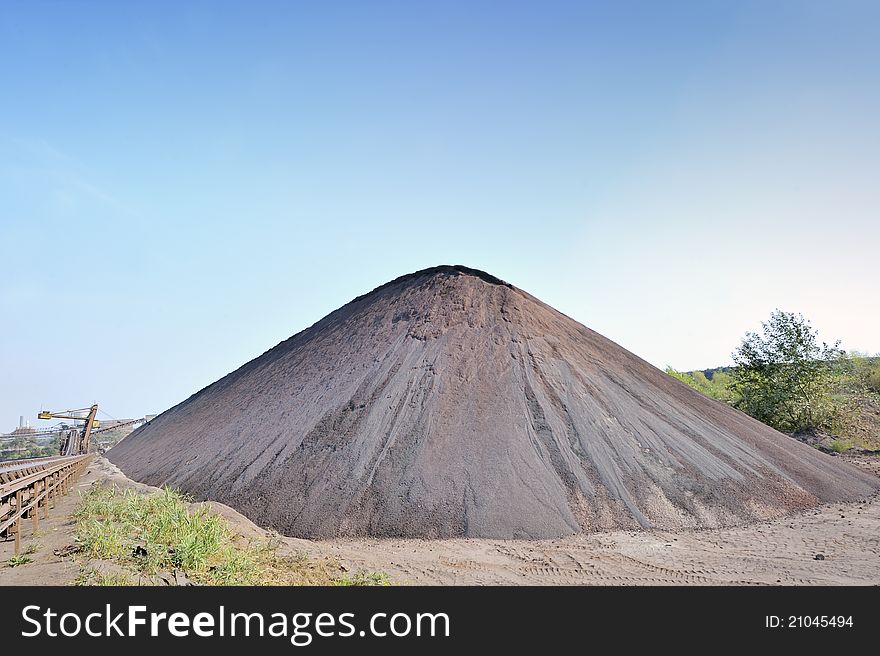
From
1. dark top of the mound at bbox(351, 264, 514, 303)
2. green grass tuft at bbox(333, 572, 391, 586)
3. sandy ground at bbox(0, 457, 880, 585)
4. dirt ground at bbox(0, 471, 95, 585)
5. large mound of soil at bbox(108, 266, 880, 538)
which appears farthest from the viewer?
dark top of the mound at bbox(351, 264, 514, 303)

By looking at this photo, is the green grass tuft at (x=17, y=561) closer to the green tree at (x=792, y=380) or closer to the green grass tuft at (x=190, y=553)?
the green grass tuft at (x=190, y=553)

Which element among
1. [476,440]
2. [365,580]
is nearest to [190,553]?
[365,580]

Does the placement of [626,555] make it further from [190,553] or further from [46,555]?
[46,555]

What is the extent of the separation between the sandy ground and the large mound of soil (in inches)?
26.2

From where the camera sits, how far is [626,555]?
10.1 meters

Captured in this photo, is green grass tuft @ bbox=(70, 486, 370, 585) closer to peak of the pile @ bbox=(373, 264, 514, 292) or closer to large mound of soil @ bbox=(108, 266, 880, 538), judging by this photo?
large mound of soil @ bbox=(108, 266, 880, 538)

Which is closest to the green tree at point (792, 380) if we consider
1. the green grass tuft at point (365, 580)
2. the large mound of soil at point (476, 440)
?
the large mound of soil at point (476, 440)

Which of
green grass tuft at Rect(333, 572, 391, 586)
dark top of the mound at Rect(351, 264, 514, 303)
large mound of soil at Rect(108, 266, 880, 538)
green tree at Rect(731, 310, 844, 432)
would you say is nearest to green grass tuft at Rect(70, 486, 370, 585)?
green grass tuft at Rect(333, 572, 391, 586)

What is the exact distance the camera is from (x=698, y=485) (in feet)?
44.0

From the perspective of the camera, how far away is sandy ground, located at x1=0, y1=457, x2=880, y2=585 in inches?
348

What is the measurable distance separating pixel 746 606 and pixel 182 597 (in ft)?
21.8

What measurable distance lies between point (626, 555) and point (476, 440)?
16.3 ft

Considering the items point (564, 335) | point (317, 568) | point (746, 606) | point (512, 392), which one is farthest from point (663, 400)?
point (317, 568)

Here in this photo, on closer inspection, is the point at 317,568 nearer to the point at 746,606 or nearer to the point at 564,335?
the point at 746,606
